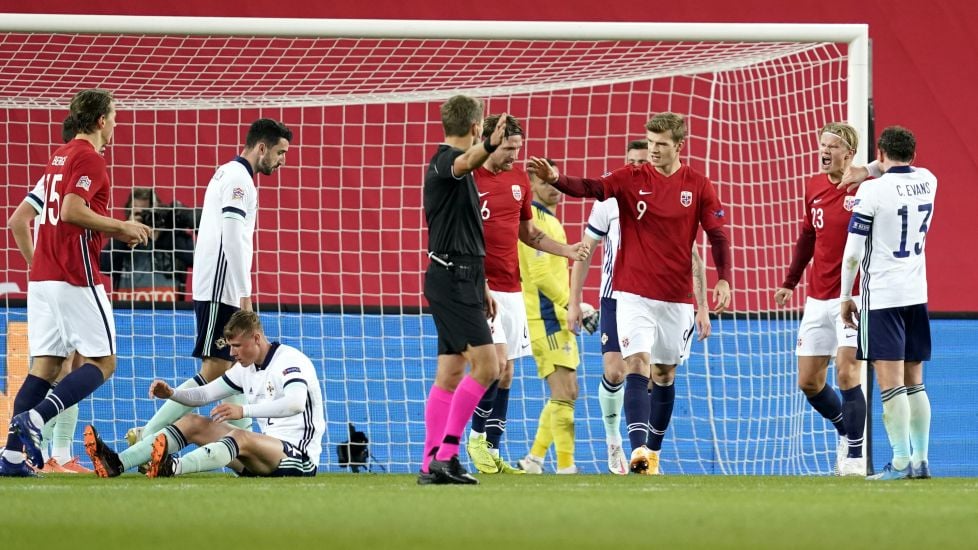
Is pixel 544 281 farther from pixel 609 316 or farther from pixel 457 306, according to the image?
pixel 457 306

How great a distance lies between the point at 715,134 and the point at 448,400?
7.44 metres

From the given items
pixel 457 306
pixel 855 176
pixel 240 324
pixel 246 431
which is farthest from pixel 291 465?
pixel 855 176

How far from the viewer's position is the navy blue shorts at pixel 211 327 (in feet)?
25.2

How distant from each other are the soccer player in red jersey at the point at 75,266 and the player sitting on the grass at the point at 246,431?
401 millimetres

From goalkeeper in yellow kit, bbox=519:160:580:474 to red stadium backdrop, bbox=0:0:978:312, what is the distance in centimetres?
314

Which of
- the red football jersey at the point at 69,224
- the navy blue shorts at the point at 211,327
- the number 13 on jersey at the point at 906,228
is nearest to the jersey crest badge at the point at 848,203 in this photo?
the number 13 on jersey at the point at 906,228

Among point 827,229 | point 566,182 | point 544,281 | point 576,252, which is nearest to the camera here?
point 576,252

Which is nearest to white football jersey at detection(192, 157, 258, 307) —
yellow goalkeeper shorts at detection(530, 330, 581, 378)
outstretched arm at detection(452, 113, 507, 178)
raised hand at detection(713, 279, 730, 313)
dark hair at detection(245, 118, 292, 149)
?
dark hair at detection(245, 118, 292, 149)

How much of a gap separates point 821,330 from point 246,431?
3.33 metres

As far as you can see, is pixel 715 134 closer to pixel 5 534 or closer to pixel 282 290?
pixel 282 290

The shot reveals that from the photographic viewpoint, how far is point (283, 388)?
24.1 ft

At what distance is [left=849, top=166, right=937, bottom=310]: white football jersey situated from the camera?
280 inches

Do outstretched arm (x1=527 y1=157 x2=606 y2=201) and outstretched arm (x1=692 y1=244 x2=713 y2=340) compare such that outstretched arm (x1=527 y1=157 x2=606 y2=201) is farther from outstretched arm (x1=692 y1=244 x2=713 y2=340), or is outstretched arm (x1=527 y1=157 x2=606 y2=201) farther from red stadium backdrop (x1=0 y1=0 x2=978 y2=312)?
red stadium backdrop (x1=0 y1=0 x2=978 y2=312)

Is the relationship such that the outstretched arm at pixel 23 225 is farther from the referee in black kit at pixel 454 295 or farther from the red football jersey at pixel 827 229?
the red football jersey at pixel 827 229
